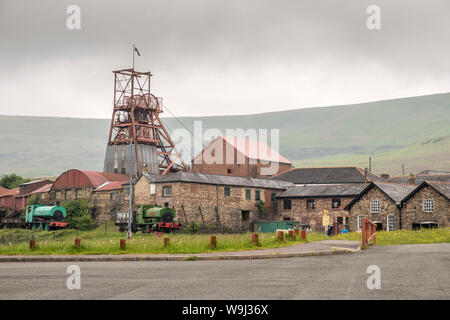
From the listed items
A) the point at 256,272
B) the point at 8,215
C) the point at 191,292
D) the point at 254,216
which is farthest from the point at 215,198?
the point at 191,292

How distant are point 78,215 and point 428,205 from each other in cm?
3746

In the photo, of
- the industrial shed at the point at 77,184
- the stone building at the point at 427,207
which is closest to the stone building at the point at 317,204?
the stone building at the point at 427,207

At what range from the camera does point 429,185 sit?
5138 centimetres

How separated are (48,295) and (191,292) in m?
2.79

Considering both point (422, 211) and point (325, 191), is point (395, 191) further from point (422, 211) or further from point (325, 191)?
point (325, 191)

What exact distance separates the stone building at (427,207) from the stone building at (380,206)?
0.83 meters

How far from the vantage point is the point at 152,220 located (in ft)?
182

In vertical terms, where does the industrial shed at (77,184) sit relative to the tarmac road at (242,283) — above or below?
above

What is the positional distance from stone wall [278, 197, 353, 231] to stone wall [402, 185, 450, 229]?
36.3ft

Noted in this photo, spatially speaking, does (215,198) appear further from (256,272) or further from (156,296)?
(156,296)

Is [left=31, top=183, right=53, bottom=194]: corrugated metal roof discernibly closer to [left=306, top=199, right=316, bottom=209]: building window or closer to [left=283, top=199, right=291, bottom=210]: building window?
[left=283, top=199, right=291, bottom=210]: building window

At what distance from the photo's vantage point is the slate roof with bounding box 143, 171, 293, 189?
198 ft

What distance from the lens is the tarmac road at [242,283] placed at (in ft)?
36.0

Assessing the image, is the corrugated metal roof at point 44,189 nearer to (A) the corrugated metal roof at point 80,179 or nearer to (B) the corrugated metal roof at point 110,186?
(A) the corrugated metal roof at point 80,179
